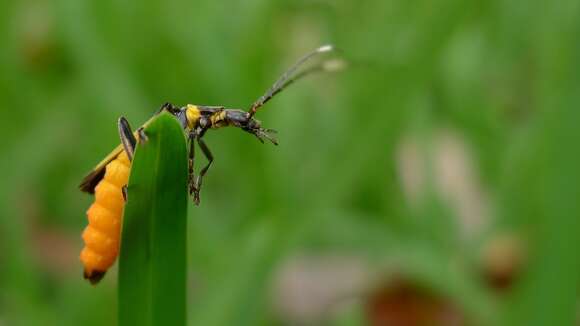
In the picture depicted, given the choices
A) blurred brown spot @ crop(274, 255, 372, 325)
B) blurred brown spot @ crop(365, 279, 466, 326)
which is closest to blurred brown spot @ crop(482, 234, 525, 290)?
blurred brown spot @ crop(365, 279, 466, 326)

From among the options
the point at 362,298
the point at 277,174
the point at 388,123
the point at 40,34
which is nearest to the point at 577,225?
the point at 388,123

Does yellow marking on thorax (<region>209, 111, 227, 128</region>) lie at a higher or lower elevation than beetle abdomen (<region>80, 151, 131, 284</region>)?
higher

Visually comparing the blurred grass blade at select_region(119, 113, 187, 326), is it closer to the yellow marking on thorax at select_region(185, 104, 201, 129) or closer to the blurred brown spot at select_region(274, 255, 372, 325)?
the yellow marking on thorax at select_region(185, 104, 201, 129)

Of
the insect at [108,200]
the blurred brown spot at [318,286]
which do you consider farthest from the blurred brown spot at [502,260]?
the insect at [108,200]

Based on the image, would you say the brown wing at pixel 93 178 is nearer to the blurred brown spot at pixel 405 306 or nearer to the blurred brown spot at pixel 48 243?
the blurred brown spot at pixel 48 243

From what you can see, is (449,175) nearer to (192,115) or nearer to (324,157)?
(324,157)

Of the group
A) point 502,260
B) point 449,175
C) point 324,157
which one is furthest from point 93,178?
point 449,175

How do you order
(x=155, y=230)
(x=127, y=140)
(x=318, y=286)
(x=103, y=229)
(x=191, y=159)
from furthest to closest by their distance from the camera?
(x=318, y=286) < (x=191, y=159) < (x=127, y=140) < (x=103, y=229) < (x=155, y=230)
